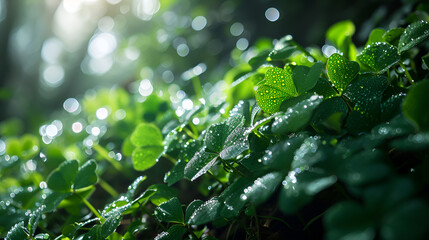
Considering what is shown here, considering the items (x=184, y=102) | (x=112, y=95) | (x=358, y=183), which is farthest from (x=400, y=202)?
(x=112, y=95)

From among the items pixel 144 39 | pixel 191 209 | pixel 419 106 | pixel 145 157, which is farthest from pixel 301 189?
pixel 144 39

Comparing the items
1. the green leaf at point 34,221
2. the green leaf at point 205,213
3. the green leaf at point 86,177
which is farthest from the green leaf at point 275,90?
the green leaf at point 34,221

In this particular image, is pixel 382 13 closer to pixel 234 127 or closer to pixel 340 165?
pixel 234 127

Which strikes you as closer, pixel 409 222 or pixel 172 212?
pixel 409 222

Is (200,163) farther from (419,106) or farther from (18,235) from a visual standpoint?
(18,235)

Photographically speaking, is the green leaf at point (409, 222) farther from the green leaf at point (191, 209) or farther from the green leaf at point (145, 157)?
the green leaf at point (145, 157)

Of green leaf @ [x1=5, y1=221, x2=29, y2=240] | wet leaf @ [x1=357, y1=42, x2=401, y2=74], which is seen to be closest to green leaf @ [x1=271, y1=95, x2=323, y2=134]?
wet leaf @ [x1=357, y1=42, x2=401, y2=74]
